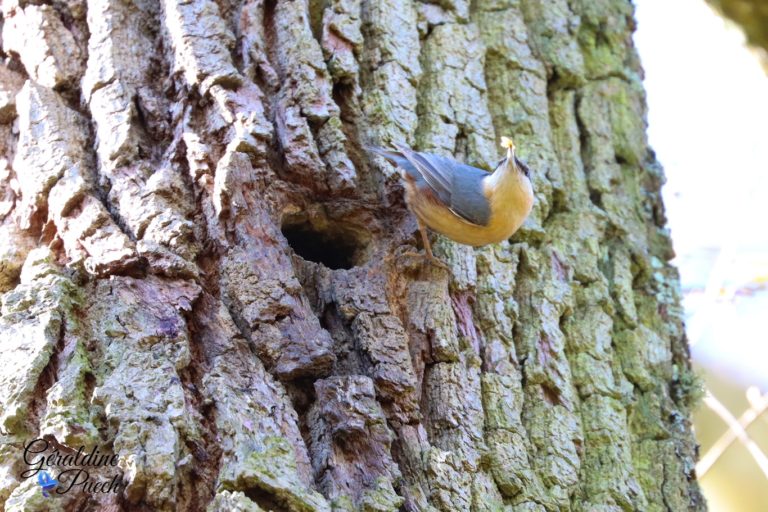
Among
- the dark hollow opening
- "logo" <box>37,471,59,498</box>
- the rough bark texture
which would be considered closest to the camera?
"logo" <box>37,471,59,498</box>

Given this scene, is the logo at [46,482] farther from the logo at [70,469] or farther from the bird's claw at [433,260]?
the bird's claw at [433,260]

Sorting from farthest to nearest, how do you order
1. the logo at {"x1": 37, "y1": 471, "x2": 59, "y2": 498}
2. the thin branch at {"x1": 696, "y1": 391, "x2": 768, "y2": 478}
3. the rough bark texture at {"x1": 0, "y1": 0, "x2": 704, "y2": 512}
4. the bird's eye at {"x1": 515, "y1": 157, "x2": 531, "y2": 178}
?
the thin branch at {"x1": 696, "y1": 391, "x2": 768, "y2": 478}
the bird's eye at {"x1": 515, "y1": 157, "x2": 531, "y2": 178}
the rough bark texture at {"x1": 0, "y1": 0, "x2": 704, "y2": 512}
the logo at {"x1": 37, "y1": 471, "x2": 59, "y2": 498}

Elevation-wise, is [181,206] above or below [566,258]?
below

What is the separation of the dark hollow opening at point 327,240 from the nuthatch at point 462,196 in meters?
0.20

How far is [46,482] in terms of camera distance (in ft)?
5.51

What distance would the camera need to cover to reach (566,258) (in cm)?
275

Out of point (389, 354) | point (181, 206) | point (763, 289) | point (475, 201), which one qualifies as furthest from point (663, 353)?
point (763, 289)

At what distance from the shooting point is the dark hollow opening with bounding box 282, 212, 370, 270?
2521mm

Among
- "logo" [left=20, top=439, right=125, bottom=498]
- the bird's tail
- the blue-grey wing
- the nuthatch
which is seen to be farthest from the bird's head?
"logo" [left=20, top=439, right=125, bottom=498]

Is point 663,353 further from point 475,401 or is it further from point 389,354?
point 389,354

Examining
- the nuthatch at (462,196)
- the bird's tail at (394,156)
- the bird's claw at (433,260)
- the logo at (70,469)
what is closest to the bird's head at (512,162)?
the nuthatch at (462,196)

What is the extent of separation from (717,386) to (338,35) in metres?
3.59

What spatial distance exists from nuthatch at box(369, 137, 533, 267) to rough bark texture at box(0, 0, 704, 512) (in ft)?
0.22

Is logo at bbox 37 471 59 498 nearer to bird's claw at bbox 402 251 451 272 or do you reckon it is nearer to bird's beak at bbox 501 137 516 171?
bird's claw at bbox 402 251 451 272
